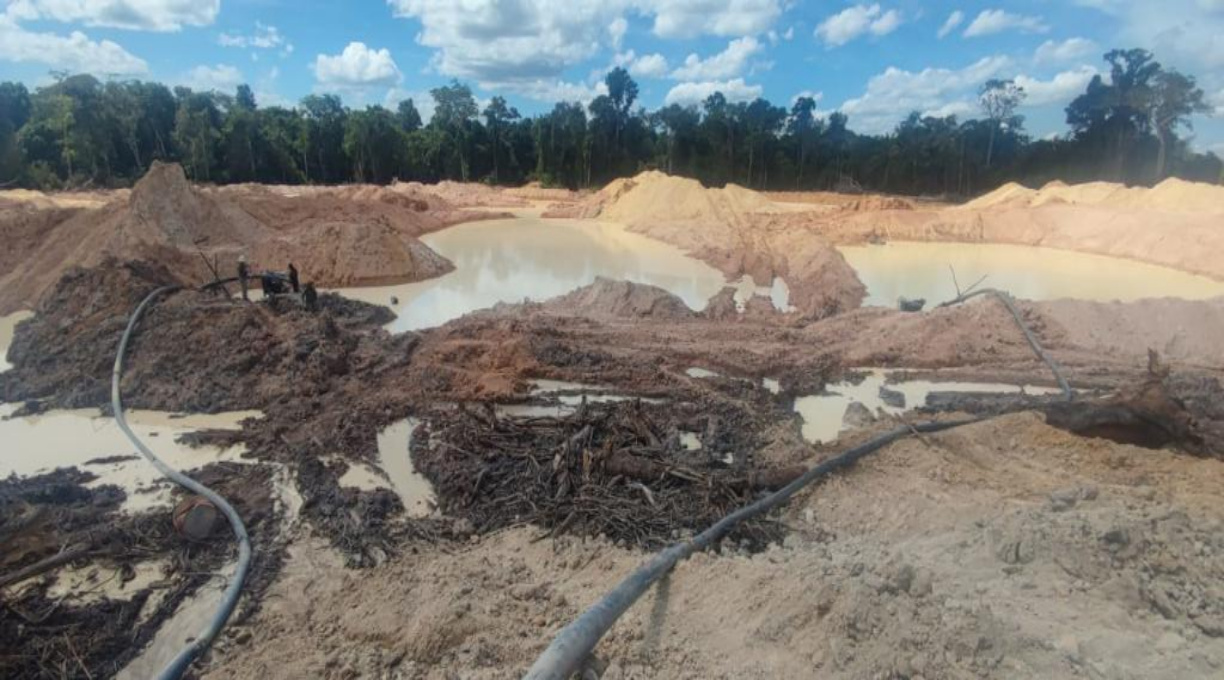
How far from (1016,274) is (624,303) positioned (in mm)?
12273

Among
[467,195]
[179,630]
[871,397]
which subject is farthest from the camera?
[467,195]

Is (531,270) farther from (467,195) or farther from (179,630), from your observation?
(467,195)

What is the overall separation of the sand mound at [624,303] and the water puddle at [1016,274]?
4.98 m

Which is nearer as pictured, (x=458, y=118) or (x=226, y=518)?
(x=226, y=518)

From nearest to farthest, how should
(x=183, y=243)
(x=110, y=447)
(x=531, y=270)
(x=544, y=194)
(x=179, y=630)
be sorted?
1. (x=179, y=630)
2. (x=110, y=447)
3. (x=183, y=243)
4. (x=531, y=270)
5. (x=544, y=194)

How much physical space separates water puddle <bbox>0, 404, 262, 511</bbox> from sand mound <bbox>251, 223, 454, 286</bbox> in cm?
790

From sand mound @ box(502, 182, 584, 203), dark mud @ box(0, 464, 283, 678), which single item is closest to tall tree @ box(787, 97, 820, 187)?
sand mound @ box(502, 182, 584, 203)

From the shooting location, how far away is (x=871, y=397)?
9.02m

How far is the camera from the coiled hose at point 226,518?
3915mm

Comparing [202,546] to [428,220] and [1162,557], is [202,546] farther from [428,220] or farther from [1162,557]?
[428,220]

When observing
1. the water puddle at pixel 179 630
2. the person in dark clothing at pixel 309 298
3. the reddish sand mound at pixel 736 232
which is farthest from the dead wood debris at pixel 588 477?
the reddish sand mound at pixel 736 232

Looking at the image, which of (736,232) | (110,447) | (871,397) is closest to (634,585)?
(871,397)

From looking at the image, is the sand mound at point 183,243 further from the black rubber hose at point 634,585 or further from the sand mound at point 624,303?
the black rubber hose at point 634,585

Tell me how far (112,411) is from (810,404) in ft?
27.4
